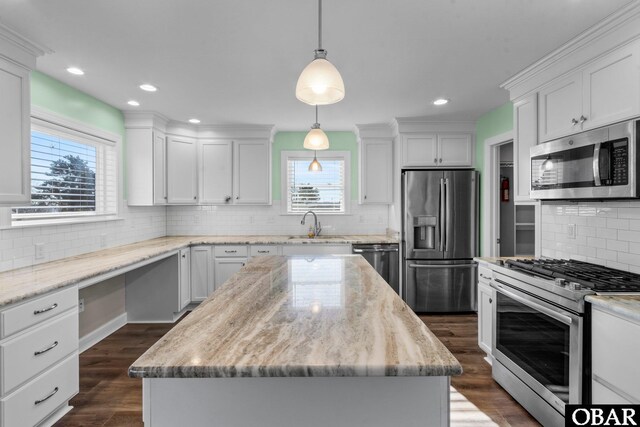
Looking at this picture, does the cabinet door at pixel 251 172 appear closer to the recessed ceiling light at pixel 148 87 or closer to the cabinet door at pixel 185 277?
the cabinet door at pixel 185 277

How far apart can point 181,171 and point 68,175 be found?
1454 mm

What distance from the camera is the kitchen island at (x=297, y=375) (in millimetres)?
920

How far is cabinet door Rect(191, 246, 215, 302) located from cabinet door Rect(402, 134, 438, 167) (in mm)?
2740

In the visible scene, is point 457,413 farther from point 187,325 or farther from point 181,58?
point 181,58

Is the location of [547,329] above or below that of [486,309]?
above

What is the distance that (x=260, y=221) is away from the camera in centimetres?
506

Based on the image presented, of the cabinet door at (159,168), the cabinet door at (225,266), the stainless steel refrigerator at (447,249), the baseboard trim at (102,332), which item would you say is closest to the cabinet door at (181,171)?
the cabinet door at (159,168)

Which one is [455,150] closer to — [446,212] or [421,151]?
[421,151]

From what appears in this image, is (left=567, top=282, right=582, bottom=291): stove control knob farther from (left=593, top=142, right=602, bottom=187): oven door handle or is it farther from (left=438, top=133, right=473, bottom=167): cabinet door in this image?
(left=438, top=133, right=473, bottom=167): cabinet door

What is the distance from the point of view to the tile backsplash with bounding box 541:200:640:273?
6.97 feet

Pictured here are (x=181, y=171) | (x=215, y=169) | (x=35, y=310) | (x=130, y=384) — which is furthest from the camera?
(x=215, y=169)

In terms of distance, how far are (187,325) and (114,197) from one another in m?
3.17

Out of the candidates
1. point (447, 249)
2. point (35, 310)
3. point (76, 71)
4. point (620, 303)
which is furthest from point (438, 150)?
point (35, 310)

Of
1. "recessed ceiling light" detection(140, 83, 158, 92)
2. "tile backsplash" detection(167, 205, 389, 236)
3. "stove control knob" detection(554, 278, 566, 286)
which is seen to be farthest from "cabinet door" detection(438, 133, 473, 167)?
"recessed ceiling light" detection(140, 83, 158, 92)
